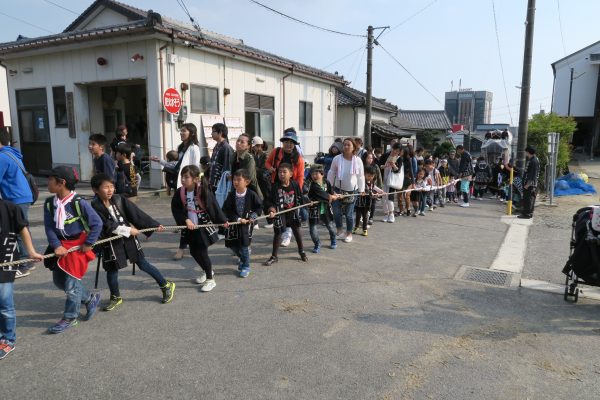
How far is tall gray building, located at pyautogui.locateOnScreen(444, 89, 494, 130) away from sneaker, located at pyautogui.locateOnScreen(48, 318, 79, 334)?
66.3 m

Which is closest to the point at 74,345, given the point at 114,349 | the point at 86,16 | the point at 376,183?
the point at 114,349

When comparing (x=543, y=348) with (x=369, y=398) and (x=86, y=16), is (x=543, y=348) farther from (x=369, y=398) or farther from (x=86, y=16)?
(x=86, y=16)

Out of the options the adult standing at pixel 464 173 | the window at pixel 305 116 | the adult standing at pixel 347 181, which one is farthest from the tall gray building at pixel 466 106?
the adult standing at pixel 347 181

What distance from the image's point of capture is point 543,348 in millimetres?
3604

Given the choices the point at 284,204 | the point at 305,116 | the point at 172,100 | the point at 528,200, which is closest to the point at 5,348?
the point at 284,204

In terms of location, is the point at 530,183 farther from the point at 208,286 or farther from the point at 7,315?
the point at 7,315

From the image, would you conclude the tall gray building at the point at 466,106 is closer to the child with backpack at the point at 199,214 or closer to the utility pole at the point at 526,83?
the utility pole at the point at 526,83

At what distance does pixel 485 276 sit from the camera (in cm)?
554

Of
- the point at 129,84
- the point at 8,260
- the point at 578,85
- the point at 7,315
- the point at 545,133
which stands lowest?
the point at 7,315

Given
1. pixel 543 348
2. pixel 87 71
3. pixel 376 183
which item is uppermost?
pixel 87 71

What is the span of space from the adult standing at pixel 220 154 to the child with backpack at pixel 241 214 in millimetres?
978

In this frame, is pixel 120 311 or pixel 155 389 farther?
pixel 120 311

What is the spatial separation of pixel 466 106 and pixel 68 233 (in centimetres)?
7499

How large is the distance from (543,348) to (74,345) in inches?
161
